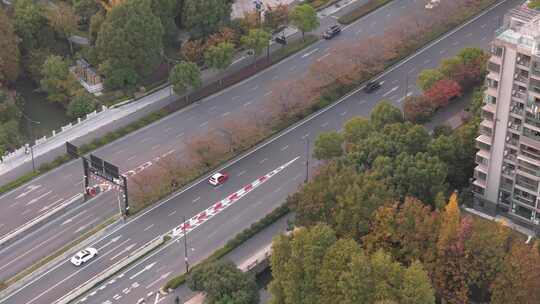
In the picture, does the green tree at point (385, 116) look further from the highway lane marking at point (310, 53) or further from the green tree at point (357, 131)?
the highway lane marking at point (310, 53)

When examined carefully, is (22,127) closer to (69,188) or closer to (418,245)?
(69,188)

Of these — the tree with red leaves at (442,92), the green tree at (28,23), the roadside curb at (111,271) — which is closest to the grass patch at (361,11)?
the tree with red leaves at (442,92)

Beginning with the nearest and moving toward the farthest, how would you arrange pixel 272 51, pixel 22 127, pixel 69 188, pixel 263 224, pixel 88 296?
pixel 88 296 → pixel 263 224 → pixel 69 188 → pixel 22 127 → pixel 272 51

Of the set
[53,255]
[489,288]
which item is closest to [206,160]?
[53,255]

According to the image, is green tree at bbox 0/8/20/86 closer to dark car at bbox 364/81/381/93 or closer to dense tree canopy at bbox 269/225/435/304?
dark car at bbox 364/81/381/93

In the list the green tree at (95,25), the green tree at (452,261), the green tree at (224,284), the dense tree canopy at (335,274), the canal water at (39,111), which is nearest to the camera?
the dense tree canopy at (335,274)

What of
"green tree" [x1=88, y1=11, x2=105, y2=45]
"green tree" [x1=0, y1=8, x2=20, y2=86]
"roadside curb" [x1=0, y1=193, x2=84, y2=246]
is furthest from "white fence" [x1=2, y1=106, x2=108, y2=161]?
"green tree" [x1=88, y1=11, x2=105, y2=45]
